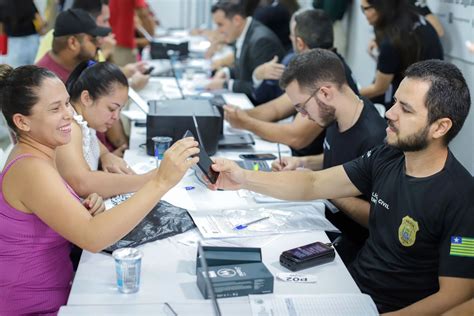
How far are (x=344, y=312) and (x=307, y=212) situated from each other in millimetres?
705

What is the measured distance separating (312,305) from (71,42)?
217 cm

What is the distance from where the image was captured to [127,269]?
1557 millimetres

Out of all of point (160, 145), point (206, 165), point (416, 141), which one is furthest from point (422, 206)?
point (160, 145)

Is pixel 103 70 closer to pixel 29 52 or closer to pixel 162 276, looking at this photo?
pixel 162 276

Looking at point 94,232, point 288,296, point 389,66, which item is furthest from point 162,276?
point 389,66

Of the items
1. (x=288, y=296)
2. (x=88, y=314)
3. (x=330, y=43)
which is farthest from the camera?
(x=330, y=43)

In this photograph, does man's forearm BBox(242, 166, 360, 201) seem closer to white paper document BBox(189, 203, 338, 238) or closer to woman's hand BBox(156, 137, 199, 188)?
white paper document BBox(189, 203, 338, 238)

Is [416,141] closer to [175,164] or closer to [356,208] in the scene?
[356,208]

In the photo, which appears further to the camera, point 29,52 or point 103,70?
point 29,52

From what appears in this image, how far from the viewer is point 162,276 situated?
1689mm

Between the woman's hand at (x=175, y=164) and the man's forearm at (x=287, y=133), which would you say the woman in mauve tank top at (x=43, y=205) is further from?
the man's forearm at (x=287, y=133)

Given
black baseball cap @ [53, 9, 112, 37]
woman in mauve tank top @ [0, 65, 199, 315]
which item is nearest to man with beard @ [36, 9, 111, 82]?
black baseball cap @ [53, 9, 112, 37]

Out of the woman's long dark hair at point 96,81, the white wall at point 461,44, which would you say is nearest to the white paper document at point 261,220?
the woman's long dark hair at point 96,81

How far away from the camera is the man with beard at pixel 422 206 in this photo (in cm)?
169
